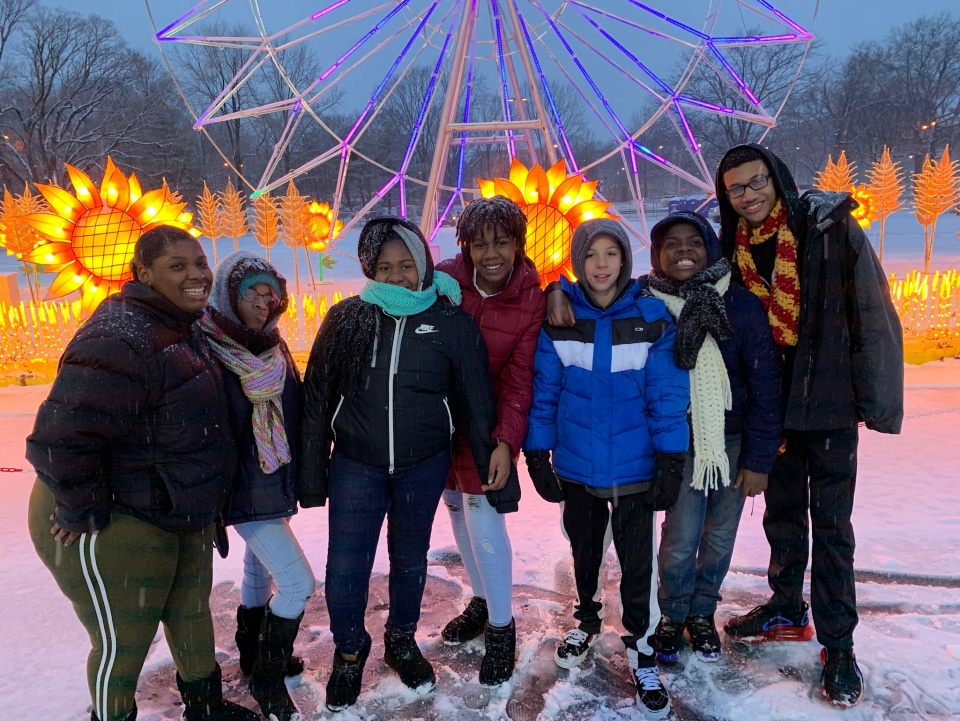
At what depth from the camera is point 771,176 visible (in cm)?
232

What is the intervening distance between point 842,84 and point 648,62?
Result: 83.3 ft

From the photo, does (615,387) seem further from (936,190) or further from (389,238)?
(936,190)

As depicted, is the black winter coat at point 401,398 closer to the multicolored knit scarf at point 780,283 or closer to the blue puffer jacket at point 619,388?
the blue puffer jacket at point 619,388

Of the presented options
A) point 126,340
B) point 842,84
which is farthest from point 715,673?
point 842,84

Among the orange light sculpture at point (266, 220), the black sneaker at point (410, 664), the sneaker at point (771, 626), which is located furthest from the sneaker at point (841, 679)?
the orange light sculpture at point (266, 220)

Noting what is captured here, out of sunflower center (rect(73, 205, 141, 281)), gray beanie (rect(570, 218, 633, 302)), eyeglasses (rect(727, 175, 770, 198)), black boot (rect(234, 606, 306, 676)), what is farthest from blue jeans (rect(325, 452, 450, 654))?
sunflower center (rect(73, 205, 141, 281))

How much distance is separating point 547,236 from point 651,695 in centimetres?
279

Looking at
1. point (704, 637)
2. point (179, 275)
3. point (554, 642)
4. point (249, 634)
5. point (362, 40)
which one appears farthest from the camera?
point (362, 40)

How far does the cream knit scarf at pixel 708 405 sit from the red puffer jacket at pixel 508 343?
525mm

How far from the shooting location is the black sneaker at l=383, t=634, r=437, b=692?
2441 mm

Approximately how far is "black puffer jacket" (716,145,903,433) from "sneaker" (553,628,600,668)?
1.21m

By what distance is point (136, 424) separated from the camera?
5.94ft

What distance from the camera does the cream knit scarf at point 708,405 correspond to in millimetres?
2303

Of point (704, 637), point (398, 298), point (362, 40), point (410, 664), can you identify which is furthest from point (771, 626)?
point (362, 40)
